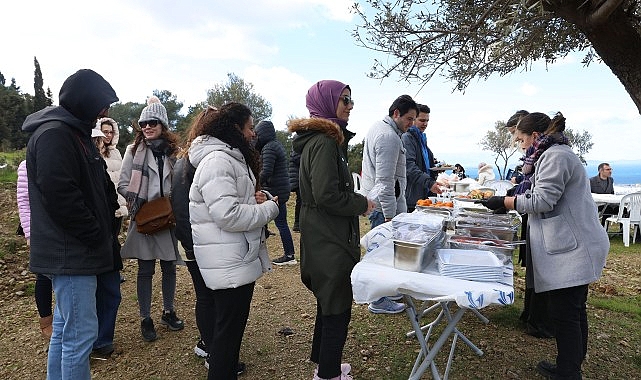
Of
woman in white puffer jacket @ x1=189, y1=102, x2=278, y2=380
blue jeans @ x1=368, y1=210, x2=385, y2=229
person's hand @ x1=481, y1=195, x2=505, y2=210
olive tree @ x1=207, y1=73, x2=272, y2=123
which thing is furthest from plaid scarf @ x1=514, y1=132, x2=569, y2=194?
olive tree @ x1=207, y1=73, x2=272, y2=123

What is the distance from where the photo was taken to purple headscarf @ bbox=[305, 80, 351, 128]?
2244 mm

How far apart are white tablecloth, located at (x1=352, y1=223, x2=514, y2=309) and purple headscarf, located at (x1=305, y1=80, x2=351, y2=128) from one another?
840 mm

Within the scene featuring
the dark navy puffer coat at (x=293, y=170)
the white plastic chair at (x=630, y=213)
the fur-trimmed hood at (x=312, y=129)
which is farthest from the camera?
the white plastic chair at (x=630, y=213)

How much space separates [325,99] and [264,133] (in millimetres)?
3060

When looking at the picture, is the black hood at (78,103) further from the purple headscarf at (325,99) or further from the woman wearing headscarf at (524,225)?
the woman wearing headscarf at (524,225)

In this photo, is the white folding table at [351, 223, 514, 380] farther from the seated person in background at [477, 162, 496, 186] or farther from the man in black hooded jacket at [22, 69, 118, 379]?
the seated person in background at [477, 162, 496, 186]

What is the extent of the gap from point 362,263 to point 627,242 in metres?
7.58

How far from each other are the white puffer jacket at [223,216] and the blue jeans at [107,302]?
1.05m

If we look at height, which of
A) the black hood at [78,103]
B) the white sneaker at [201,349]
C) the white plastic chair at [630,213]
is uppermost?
the black hood at [78,103]

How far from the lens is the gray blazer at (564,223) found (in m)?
2.20

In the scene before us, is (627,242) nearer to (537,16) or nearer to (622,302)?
(622,302)

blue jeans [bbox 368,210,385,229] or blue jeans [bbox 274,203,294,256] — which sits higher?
blue jeans [bbox 368,210,385,229]

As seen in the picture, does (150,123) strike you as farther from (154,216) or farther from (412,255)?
(412,255)

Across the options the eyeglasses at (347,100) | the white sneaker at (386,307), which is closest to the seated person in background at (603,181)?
the white sneaker at (386,307)
